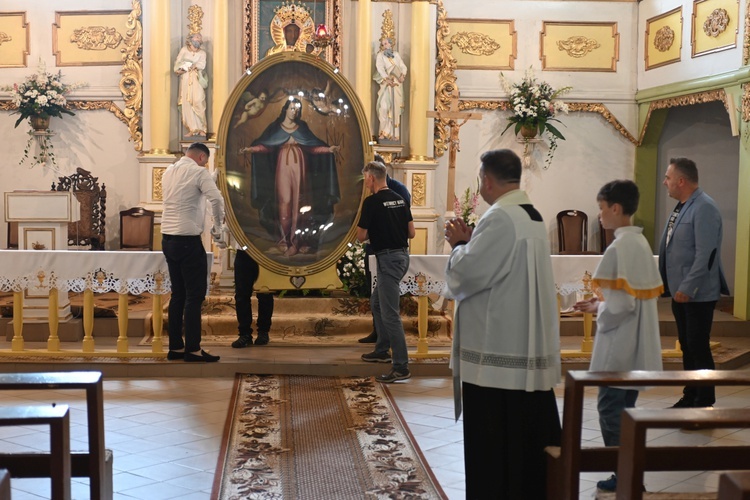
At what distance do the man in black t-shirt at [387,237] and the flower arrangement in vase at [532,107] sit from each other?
5220 mm

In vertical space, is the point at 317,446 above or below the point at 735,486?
below

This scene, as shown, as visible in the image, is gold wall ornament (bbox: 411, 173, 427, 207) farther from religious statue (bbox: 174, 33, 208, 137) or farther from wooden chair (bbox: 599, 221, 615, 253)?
religious statue (bbox: 174, 33, 208, 137)

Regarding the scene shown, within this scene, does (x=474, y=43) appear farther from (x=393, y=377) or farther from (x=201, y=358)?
(x=201, y=358)

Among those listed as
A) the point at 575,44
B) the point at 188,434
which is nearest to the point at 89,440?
the point at 188,434

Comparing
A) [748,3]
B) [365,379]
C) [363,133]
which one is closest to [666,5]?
[748,3]

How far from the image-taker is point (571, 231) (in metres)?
11.9

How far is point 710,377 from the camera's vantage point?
11.1 feet

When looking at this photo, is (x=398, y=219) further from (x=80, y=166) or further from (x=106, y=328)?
(x=80, y=166)

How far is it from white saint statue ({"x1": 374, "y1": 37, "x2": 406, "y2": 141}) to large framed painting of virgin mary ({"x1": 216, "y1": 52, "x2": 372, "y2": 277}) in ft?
13.7

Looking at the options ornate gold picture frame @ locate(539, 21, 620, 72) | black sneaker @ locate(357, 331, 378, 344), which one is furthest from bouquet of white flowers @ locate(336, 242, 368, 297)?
ornate gold picture frame @ locate(539, 21, 620, 72)

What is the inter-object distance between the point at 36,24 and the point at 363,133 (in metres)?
6.47

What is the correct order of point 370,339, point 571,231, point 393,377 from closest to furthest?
point 393,377
point 370,339
point 571,231

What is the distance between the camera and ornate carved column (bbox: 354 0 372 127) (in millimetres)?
11266

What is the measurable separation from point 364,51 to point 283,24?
43.4 inches
